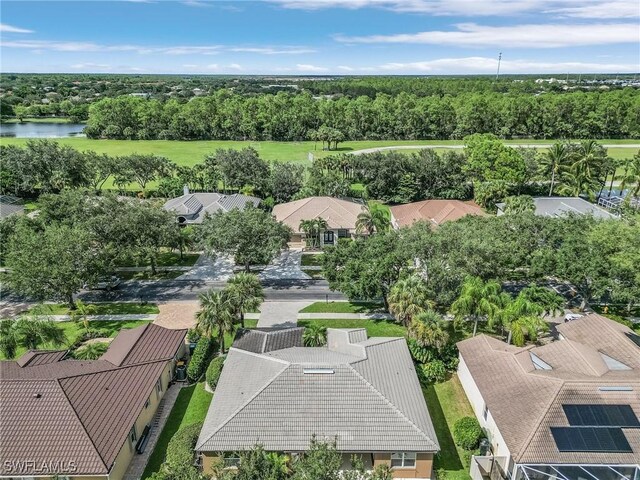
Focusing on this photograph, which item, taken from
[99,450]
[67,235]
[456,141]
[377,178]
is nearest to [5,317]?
[67,235]

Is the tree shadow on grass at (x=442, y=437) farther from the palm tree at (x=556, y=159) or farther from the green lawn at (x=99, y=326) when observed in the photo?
the palm tree at (x=556, y=159)

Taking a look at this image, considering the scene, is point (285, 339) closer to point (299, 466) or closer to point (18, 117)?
point (299, 466)

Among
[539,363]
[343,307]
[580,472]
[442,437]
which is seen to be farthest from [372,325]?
[580,472]

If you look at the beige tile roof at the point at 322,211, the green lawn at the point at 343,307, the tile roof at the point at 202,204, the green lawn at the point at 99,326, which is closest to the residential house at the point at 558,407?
the green lawn at the point at 343,307

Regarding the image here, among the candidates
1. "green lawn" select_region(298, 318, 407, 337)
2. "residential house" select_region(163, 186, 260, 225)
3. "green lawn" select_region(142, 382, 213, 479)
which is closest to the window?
"green lawn" select_region(142, 382, 213, 479)

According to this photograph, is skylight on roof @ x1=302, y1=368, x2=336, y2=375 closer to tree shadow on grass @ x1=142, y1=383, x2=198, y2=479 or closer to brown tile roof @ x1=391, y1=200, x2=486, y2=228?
tree shadow on grass @ x1=142, y1=383, x2=198, y2=479

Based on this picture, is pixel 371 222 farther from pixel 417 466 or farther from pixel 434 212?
pixel 417 466
